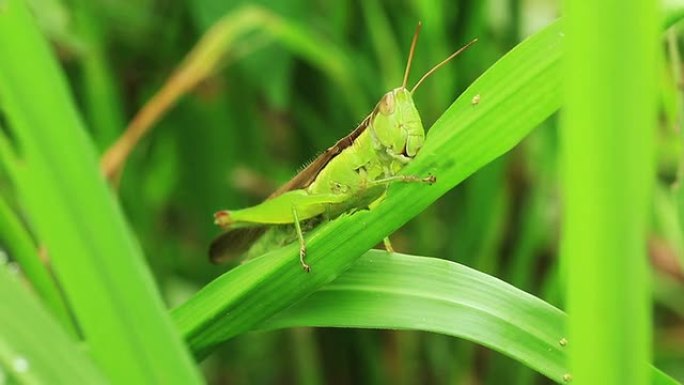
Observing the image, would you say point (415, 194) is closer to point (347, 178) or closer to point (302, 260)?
point (302, 260)

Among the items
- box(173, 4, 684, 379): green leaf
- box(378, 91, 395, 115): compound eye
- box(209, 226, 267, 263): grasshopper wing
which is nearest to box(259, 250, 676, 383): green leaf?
box(173, 4, 684, 379): green leaf

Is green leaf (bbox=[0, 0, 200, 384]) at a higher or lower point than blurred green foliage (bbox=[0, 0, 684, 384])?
lower

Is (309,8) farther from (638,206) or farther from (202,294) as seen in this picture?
(638,206)

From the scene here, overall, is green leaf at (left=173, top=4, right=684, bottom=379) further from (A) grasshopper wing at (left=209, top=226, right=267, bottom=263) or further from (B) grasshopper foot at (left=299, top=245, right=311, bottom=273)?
(A) grasshopper wing at (left=209, top=226, right=267, bottom=263)

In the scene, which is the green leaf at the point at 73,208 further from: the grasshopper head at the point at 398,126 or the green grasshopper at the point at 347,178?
the grasshopper head at the point at 398,126

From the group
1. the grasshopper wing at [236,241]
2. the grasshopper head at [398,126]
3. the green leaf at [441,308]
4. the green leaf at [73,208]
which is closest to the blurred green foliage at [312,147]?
the grasshopper wing at [236,241]

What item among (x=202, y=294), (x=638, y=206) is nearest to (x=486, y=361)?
(x=202, y=294)
